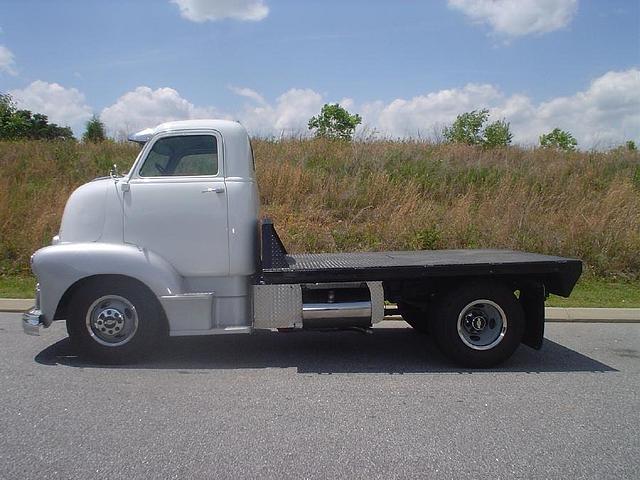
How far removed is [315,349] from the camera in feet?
21.7

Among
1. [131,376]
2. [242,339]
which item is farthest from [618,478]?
[242,339]

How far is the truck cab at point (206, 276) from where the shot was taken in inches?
221

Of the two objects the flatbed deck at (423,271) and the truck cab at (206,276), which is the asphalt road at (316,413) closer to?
the truck cab at (206,276)

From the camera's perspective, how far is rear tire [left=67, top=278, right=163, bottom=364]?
5.61m

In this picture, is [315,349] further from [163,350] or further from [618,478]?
[618,478]

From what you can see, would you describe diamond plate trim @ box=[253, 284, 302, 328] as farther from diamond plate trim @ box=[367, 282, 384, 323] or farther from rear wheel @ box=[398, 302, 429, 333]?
rear wheel @ box=[398, 302, 429, 333]

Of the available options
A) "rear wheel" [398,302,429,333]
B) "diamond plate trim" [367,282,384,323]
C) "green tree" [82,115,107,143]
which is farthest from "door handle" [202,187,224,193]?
"green tree" [82,115,107,143]

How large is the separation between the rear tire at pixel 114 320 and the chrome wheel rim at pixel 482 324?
3204 mm

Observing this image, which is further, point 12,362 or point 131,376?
point 12,362

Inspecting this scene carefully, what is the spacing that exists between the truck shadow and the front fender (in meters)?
0.77

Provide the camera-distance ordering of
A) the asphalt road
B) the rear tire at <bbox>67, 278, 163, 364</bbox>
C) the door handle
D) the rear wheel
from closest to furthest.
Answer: the asphalt road < the rear tire at <bbox>67, 278, 163, 364</bbox> < the door handle < the rear wheel

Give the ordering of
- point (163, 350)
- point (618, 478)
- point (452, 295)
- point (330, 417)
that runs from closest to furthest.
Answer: point (618, 478)
point (330, 417)
point (452, 295)
point (163, 350)

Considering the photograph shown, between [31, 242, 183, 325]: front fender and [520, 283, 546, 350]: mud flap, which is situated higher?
[31, 242, 183, 325]: front fender

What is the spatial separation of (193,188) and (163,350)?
1.99m
